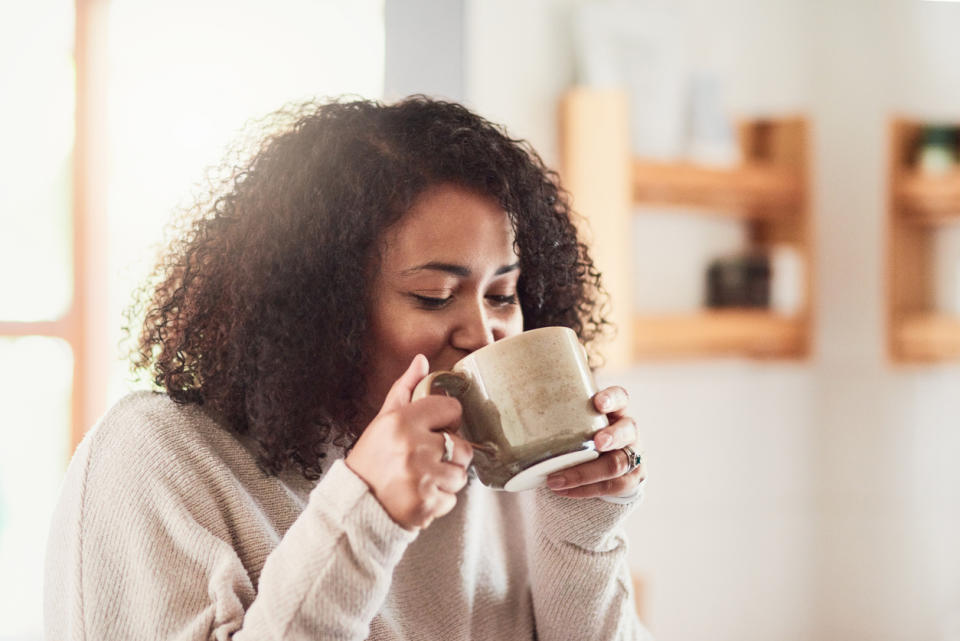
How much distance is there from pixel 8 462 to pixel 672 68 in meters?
1.70

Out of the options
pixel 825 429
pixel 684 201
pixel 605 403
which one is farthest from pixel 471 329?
pixel 825 429

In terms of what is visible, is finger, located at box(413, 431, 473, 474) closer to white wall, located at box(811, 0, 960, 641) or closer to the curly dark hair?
the curly dark hair

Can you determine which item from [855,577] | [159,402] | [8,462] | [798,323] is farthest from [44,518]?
[855,577]

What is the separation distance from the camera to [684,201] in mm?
2445

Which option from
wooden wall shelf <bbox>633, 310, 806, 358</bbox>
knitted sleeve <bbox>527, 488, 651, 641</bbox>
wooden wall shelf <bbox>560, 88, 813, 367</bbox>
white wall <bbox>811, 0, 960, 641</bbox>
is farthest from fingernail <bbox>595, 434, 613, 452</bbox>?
white wall <bbox>811, 0, 960, 641</bbox>

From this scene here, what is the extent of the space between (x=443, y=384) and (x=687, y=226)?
1890mm

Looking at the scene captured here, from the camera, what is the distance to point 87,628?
820mm

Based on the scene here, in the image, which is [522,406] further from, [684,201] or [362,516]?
[684,201]

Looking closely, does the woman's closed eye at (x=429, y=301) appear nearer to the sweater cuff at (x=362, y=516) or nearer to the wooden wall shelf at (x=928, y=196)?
the sweater cuff at (x=362, y=516)

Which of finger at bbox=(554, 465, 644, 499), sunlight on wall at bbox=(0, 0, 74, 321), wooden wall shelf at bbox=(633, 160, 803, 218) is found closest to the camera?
finger at bbox=(554, 465, 644, 499)

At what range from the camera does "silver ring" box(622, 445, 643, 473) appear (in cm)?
93

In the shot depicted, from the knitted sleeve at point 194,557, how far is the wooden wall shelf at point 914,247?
2141mm

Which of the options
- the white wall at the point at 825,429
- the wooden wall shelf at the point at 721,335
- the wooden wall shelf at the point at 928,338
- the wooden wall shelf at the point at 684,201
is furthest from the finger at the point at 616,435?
the wooden wall shelf at the point at 928,338

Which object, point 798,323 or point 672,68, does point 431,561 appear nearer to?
point 672,68
